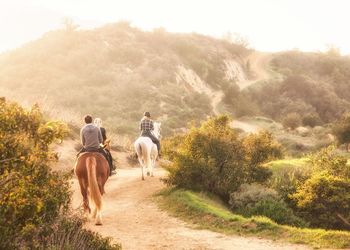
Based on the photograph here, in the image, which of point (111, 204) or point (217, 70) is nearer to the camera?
point (111, 204)

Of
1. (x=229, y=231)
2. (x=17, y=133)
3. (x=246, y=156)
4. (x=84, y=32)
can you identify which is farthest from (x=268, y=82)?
(x=17, y=133)

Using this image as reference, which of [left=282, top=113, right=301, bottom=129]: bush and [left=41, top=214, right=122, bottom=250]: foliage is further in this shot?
[left=282, top=113, right=301, bottom=129]: bush

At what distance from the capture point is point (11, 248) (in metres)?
6.66

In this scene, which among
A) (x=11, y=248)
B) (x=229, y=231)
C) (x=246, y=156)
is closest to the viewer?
(x=11, y=248)

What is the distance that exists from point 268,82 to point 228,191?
51766 millimetres

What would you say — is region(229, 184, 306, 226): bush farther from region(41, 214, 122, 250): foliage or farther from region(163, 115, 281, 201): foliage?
region(41, 214, 122, 250): foliage

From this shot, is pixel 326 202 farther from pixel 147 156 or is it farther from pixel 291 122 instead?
pixel 291 122

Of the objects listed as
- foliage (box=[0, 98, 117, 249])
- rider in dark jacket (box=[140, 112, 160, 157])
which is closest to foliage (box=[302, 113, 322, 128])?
rider in dark jacket (box=[140, 112, 160, 157])

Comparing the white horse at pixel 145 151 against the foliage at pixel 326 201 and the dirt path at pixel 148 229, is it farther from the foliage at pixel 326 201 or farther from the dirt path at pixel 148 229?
the foliage at pixel 326 201

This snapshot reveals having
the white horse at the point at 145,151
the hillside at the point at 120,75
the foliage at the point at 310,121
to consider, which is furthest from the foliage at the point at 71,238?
the foliage at the point at 310,121

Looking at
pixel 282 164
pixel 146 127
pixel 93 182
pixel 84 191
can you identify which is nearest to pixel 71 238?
pixel 93 182

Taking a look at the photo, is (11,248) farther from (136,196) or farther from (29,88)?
(29,88)

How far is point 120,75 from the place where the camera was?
52906mm

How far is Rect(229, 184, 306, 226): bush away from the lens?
46.2 feet
